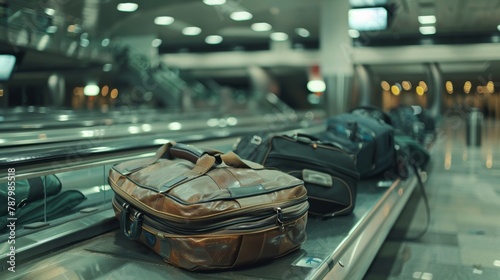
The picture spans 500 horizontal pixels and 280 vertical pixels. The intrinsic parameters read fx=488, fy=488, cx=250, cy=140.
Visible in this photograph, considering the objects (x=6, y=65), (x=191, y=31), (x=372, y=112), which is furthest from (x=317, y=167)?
(x=191, y=31)

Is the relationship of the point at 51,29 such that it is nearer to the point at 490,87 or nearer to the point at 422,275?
the point at 490,87

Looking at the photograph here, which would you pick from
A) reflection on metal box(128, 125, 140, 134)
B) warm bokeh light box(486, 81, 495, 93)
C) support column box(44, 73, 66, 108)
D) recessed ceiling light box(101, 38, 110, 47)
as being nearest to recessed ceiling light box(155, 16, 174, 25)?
recessed ceiling light box(101, 38, 110, 47)

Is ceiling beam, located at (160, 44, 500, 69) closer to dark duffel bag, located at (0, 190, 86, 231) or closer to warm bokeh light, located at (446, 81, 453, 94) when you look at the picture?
warm bokeh light, located at (446, 81, 453, 94)

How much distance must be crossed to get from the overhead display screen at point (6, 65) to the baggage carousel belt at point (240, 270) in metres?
4.23

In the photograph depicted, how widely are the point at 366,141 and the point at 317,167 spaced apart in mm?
1097

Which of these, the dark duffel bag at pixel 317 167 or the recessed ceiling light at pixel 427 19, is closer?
the dark duffel bag at pixel 317 167

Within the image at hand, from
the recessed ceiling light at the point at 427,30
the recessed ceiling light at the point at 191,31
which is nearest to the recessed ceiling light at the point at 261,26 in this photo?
the recessed ceiling light at the point at 191,31

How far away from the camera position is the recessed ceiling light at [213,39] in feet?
70.1

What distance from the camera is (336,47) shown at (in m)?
12.7

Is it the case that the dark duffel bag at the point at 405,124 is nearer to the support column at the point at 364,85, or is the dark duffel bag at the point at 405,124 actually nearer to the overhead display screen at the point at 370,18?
the overhead display screen at the point at 370,18

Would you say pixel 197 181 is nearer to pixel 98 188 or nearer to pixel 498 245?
pixel 98 188

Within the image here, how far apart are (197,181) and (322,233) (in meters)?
0.75

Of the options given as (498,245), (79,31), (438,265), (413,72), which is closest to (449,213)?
(498,245)

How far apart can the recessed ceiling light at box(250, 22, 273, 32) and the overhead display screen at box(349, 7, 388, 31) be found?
22.4ft
